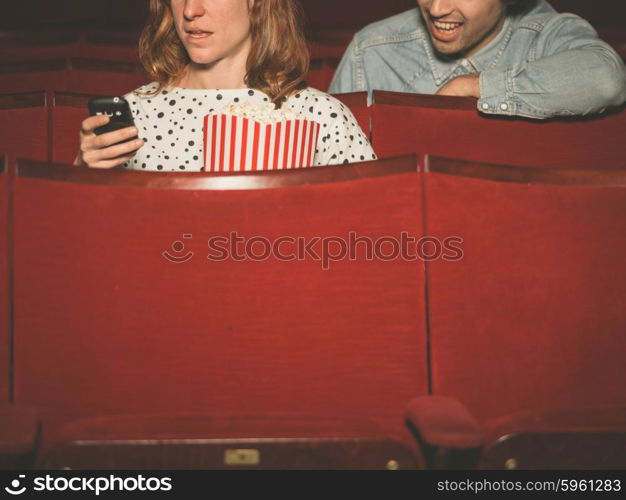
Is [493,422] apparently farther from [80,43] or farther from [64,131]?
[80,43]

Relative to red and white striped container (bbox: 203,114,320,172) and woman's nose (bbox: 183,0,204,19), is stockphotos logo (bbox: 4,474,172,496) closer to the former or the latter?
red and white striped container (bbox: 203,114,320,172)

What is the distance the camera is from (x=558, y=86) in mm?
397

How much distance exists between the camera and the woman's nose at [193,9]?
1.22 feet

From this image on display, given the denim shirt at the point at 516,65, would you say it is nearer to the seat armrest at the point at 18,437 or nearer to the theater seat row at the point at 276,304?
the theater seat row at the point at 276,304

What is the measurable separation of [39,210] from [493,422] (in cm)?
16

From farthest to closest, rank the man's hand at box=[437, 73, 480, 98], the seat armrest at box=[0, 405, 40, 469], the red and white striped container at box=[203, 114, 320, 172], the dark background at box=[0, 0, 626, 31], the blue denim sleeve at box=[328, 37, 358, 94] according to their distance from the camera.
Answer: the dark background at box=[0, 0, 626, 31] → the blue denim sleeve at box=[328, 37, 358, 94] → the man's hand at box=[437, 73, 480, 98] → the red and white striped container at box=[203, 114, 320, 172] → the seat armrest at box=[0, 405, 40, 469]

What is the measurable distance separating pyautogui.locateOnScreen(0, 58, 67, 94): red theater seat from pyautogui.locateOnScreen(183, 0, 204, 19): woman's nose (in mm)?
154

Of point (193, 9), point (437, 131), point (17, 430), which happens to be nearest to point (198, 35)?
point (193, 9)

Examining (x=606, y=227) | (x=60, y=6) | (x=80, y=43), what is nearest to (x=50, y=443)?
(x=606, y=227)

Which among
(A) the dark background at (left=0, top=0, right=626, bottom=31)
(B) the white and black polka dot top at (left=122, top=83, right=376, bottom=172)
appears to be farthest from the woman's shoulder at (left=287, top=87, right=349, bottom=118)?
(A) the dark background at (left=0, top=0, right=626, bottom=31)

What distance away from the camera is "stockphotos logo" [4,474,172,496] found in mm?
220

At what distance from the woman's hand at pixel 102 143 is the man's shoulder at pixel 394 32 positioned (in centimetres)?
28

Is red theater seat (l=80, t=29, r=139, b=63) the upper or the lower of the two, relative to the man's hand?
upper

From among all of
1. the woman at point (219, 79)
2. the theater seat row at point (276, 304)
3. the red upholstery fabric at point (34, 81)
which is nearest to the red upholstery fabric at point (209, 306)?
the theater seat row at point (276, 304)
